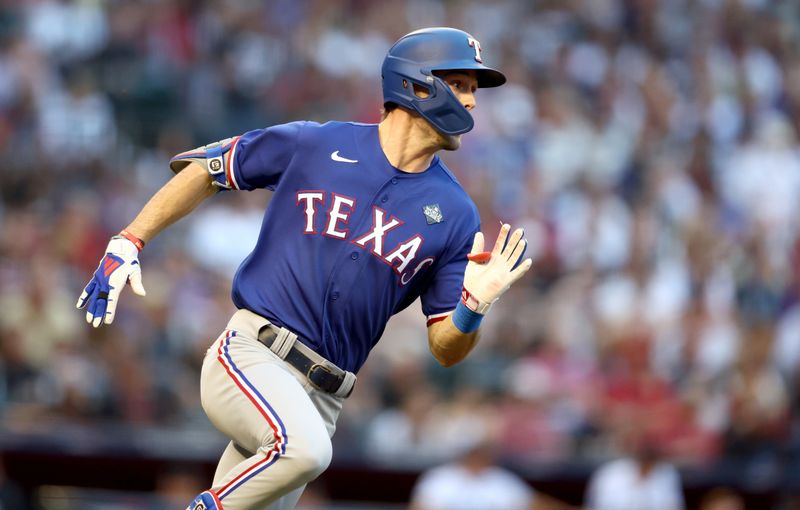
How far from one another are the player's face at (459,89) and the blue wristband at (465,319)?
0.68 metres

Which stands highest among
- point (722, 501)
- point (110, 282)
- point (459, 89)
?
point (459, 89)

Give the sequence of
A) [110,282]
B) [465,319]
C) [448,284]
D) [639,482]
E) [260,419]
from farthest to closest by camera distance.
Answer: [639,482] < [448,284] < [465,319] < [110,282] < [260,419]

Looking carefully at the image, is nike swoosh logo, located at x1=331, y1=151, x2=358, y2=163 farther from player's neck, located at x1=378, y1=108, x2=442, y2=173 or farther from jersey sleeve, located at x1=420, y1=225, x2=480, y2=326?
jersey sleeve, located at x1=420, y1=225, x2=480, y2=326

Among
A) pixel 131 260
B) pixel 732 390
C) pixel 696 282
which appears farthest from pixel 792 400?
pixel 131 260

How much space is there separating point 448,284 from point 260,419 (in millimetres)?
1048

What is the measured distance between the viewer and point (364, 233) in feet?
18.5

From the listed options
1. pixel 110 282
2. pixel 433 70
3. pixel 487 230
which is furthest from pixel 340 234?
pixel 487 230

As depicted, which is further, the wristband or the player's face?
the player's face

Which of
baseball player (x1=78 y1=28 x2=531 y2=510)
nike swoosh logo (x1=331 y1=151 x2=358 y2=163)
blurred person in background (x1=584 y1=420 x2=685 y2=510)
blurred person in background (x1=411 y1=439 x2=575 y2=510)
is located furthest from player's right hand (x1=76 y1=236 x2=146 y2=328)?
blurred person in background (x1=584 y1=420 x2=685 y2=510)

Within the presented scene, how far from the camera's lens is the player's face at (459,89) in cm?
575

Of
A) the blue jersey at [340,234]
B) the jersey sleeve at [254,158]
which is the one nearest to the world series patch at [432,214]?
the blue jersey at [340,234]

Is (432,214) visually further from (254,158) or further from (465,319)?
(254,158)

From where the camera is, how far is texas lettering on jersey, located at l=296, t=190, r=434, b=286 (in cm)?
562

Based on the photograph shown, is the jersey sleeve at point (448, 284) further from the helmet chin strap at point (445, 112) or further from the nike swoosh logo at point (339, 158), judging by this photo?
the nike swoosh logo at point (339, 158)
